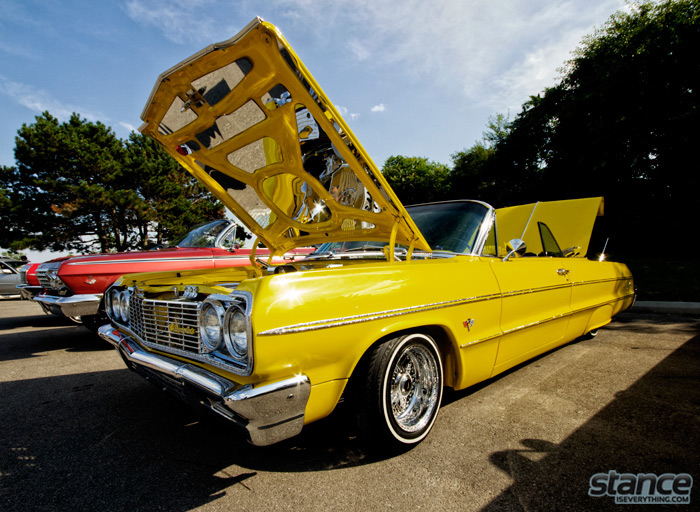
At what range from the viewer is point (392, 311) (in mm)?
1865

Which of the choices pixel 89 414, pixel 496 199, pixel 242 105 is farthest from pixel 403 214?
pixel 496 199

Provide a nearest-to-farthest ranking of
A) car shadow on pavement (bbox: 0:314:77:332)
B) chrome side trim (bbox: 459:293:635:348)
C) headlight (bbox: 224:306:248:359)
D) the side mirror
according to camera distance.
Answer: headlight (bbox: 224:306:248:359)
chrome side trim (bbox: 459:293:635:348)
the side mirror
car shadow on pavement (bbox: 0:314:77:332)

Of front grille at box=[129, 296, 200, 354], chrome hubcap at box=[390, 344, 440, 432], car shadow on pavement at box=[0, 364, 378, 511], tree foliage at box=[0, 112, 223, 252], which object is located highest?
tree foliage at box=[0, 112, 223, 252]

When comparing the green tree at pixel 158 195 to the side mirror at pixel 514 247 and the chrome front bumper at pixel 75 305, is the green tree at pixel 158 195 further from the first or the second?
the side mirror at pixel 514 247

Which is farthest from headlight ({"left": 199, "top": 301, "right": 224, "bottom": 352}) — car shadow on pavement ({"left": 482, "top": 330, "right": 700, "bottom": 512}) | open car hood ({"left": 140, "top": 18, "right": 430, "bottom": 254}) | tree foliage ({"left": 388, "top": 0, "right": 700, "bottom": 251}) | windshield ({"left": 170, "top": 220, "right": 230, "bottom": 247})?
tree foliage ({"left": 388, "top": 0, "right": 700, "bottom": 251})

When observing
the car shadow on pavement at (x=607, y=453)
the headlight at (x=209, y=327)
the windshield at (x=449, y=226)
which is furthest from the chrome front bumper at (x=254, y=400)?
the windshield at (x=449, y=226)

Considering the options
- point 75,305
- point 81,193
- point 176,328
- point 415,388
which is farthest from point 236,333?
point 81,193

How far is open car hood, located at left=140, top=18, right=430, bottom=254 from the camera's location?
1.76 meters

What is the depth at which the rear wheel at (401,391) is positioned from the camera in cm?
181

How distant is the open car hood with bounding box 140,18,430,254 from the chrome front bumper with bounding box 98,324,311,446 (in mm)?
1263

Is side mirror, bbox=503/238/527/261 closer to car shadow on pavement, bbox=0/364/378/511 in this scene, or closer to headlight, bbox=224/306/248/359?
car shadow on pavement, bbox=0/364/378/511

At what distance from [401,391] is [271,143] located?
172cm

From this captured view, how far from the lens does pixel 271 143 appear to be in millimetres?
2275

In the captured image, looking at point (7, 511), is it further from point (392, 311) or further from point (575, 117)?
point (575, 117)
